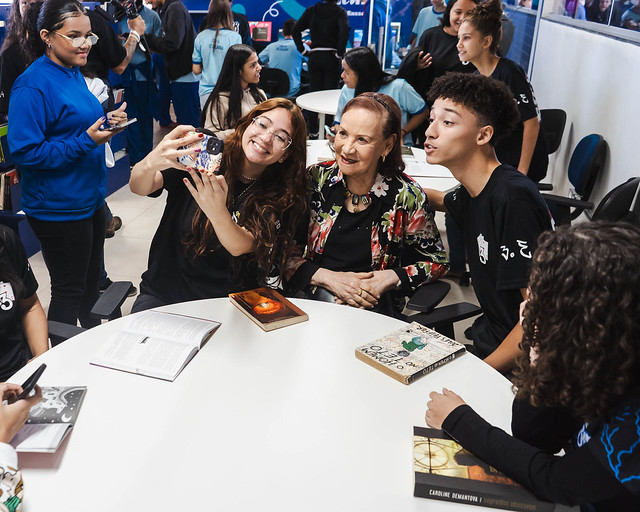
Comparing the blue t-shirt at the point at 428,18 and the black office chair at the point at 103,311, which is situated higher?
the blue t-shirt at the point at 428,18

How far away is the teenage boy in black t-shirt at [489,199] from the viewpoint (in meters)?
1.88

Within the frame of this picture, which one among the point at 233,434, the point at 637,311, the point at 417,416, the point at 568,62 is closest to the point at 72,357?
the point at 233,434

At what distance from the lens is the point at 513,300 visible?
1.98 meters

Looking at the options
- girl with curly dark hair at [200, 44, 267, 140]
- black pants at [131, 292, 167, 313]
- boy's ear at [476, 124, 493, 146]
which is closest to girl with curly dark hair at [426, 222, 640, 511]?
boy's ear at [476, 124, 493, 146]

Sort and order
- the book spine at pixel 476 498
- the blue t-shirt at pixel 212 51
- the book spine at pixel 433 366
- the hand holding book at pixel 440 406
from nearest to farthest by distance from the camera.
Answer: the book spine at pixel 476 498, the hand holding book at pixel 440 406, the book spine at pixel 433 366, the blue t-shirt at pixel 212 51

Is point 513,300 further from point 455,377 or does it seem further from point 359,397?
point 359,397

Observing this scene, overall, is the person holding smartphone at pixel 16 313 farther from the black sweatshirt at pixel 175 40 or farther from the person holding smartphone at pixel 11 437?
the black sweatshirt at pixel 175 40

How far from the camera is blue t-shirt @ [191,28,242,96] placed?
5.63 meters

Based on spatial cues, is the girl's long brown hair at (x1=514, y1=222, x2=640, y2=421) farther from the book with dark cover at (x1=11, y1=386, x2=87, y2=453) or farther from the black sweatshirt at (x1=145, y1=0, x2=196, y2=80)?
the black sweatshirt at (x1=145, y1=0, x2=196, y2=80)

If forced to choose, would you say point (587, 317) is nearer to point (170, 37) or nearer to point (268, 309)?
point (268, 309)

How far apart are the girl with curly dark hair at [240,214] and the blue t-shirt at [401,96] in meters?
2.01

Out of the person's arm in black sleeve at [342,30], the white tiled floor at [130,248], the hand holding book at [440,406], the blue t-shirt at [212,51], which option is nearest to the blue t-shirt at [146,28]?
the blue t-shirt at [212,51]

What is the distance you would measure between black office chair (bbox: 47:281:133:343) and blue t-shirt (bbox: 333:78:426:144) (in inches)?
97.5

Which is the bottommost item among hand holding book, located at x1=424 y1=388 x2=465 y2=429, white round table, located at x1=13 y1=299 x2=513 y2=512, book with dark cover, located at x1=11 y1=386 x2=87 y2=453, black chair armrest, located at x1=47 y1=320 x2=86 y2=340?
black chair armrest, located at x1=47 y1=320 x2=86 y2=340
